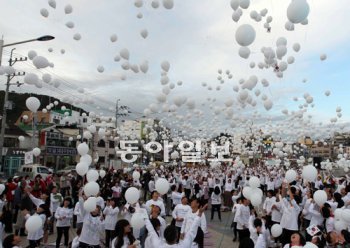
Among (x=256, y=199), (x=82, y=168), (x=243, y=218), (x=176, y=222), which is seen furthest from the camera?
(x=243, y=218)

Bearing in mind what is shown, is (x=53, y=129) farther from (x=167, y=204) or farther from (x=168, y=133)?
(x=167, y=204)

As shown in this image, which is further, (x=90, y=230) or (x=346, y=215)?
(x=90, y=230)

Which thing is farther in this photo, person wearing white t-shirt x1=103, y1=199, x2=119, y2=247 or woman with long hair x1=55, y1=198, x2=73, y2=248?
woman with long hair x1=55, y1=198, x2=73, y2=248

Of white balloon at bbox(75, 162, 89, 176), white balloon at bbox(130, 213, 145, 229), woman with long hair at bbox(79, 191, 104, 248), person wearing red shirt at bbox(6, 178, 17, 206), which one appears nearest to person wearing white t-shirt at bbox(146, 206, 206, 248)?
white balloon at bbox(130, 213, 145, 229)

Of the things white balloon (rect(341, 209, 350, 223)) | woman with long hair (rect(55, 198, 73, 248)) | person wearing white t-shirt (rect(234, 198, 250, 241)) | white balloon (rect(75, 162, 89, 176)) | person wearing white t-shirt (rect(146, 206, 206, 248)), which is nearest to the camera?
person wearing white t-shirt (rect(146, 206, 206, 248))

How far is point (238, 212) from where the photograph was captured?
757 centimetres

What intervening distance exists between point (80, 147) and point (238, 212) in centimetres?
352

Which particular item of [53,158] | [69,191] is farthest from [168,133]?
[53,158]

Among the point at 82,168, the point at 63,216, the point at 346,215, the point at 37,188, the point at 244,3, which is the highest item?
the point at 244,3

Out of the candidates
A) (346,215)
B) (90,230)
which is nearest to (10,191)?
(90,230)

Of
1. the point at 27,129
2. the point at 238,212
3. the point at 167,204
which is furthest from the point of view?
the point at 27,129

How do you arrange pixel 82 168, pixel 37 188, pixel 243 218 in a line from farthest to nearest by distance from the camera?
pixel 37 188 < pixel 243 218 < pixel 82 168

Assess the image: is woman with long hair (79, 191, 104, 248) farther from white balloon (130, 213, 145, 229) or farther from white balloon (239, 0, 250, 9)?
white balloon (239, 0, 250, 9)

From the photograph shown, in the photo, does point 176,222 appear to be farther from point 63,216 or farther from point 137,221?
point 137,221
